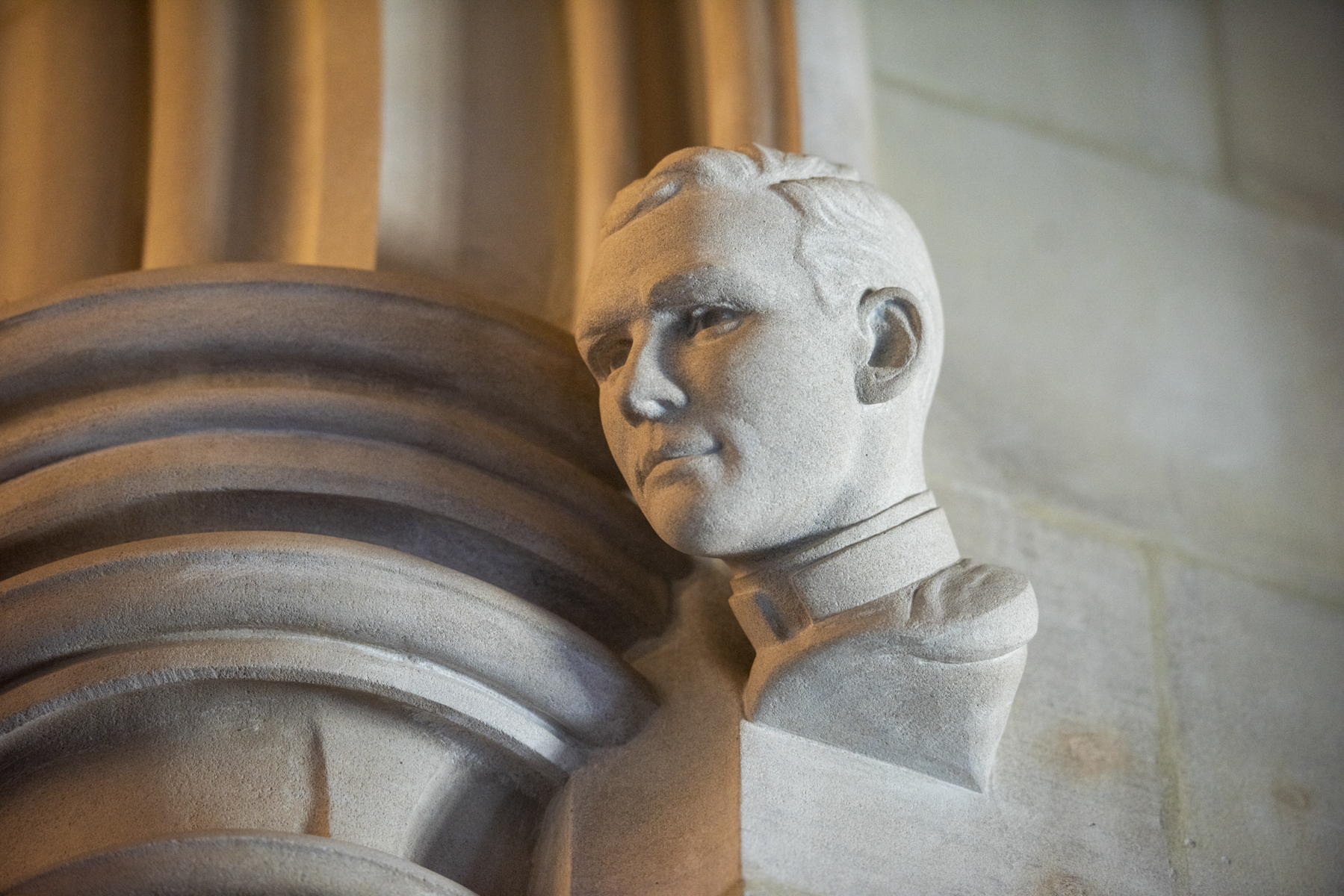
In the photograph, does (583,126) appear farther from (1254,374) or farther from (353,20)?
(1254,374)

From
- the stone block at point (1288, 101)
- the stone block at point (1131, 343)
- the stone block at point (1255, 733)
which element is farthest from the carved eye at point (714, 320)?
the stone block at point (1288, 101)

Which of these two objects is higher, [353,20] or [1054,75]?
[353,20]

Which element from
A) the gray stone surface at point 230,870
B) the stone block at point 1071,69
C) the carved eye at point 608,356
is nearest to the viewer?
the gray stone surface at point 230,870

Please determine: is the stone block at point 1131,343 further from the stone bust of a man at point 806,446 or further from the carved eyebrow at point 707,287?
the carved eyebrow at point 707,287

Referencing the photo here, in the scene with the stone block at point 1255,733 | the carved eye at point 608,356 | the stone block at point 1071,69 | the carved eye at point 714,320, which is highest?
the carved eye at point 714,320

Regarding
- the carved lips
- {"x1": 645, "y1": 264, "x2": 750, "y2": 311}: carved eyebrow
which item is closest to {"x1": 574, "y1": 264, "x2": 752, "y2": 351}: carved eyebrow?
{"x1": 645, "y1": 264, "x2": 750, "y2": 311}: carved eyebrow

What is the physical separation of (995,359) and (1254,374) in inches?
16.0

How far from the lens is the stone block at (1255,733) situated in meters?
1.54

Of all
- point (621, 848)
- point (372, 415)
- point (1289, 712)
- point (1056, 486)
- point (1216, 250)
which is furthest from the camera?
point (1216, 250)

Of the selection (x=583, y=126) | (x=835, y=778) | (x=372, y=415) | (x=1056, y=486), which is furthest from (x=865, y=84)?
(x=835, y=778)

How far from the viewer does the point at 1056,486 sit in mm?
1812

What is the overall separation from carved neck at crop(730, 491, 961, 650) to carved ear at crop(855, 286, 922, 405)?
0.12m

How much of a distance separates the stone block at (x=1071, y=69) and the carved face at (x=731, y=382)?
2.82ft

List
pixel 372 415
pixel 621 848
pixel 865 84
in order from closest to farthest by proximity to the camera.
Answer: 1. pixel 621 848
2. pixel 372 415
3. pixel 865 84
